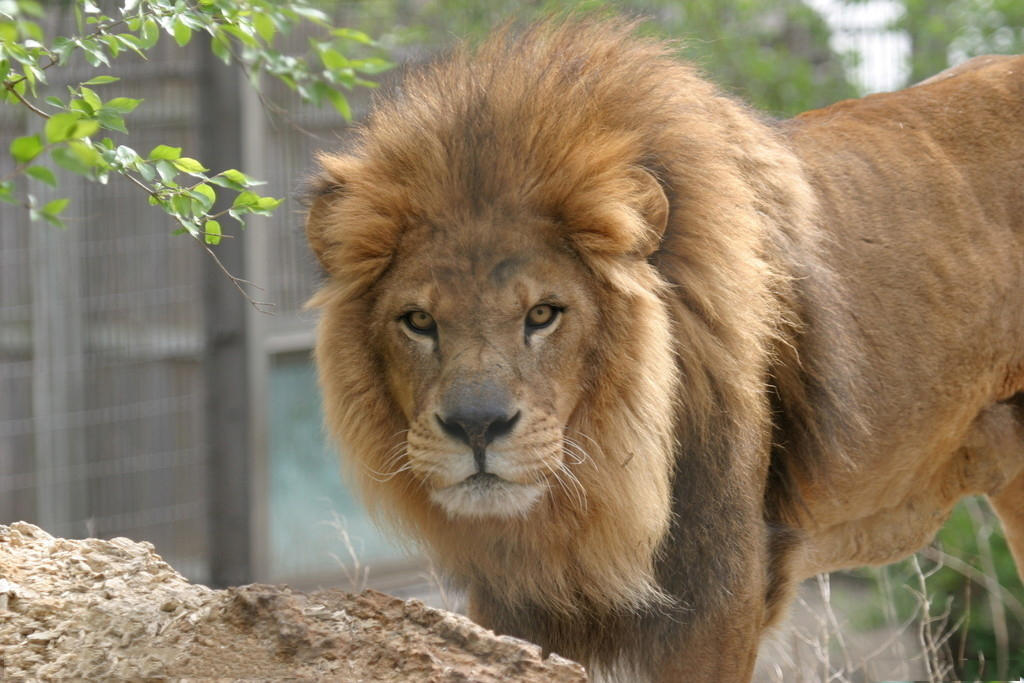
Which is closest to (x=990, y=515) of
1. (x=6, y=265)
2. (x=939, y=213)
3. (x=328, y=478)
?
(x=328, y=478)

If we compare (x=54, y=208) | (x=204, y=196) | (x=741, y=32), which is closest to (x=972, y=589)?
(x=741, y=32)

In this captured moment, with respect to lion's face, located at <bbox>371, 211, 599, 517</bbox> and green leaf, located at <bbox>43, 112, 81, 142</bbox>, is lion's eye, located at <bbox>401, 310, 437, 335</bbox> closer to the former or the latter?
lion's face, located at <bbox>371, 211, 599, 517</bbox>

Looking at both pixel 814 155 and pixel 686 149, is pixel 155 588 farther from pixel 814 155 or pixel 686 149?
pixel 814 155

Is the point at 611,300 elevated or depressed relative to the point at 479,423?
elevated

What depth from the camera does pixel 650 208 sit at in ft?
9.49

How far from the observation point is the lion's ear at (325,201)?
3.07m

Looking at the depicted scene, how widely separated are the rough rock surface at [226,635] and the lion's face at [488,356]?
0.32 meters

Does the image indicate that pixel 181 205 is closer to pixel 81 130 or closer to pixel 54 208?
pixel 54 208

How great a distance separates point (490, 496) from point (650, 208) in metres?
0.75

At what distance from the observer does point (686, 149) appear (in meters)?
3.03

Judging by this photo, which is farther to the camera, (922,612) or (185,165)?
(922,612)

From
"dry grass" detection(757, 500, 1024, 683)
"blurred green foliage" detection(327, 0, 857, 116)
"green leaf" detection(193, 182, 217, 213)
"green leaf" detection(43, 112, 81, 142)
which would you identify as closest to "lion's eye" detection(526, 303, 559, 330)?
"green leaf" detection(193, 182, 217, 213)

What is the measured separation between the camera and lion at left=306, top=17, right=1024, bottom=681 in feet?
9.19

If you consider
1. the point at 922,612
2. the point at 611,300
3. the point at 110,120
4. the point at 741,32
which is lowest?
the point at 922,612
